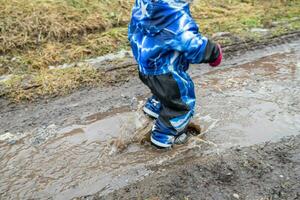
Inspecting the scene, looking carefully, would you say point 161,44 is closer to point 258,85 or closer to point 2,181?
point 2,181

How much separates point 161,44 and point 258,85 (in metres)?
1.82

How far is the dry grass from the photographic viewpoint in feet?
15.1

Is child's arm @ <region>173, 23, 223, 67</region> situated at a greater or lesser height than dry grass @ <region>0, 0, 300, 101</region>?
greater

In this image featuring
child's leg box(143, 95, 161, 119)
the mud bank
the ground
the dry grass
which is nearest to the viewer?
the mud bank

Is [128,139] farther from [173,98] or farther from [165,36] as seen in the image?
[165,36]

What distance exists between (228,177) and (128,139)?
0.94 metres

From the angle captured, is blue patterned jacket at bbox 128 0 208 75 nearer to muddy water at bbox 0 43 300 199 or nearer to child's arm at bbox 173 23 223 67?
child's arm at bbox 173 23 223 67

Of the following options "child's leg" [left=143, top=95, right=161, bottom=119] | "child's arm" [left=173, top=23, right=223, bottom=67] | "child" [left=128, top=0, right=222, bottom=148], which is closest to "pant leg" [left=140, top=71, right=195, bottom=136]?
"child" [left=128, top=0, right=222, bottom=148]

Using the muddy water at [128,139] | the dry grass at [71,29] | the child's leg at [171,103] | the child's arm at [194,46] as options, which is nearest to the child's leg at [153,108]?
the muddy water at [128,139]

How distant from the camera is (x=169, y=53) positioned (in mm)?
3152

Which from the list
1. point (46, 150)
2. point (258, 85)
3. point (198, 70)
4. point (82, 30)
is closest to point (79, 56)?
point (82, 30)

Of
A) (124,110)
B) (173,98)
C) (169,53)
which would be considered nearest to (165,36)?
(169,53)

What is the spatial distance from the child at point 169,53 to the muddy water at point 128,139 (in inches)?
10.9

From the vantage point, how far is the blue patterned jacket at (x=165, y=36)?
3.01m
